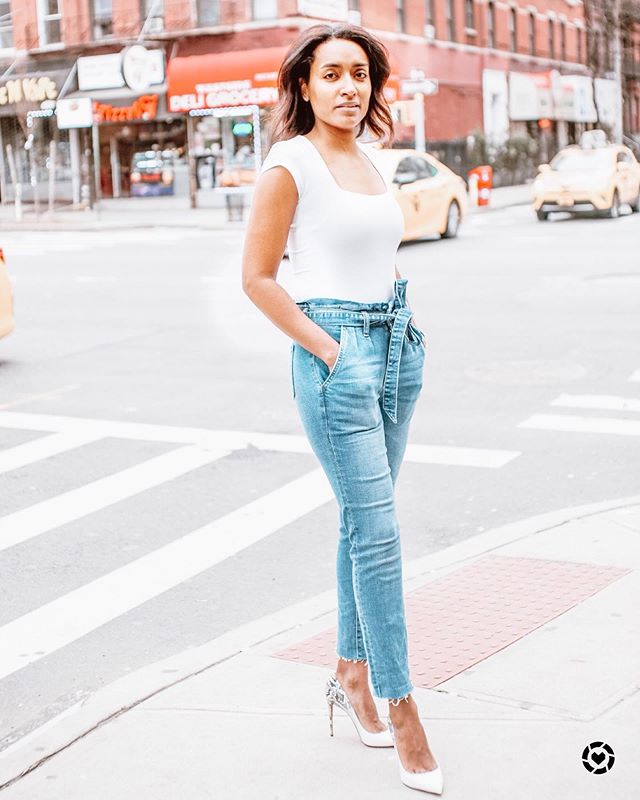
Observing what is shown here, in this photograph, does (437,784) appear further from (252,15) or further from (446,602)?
(252,15)

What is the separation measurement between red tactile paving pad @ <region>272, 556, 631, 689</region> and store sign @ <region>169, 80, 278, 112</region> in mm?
30388

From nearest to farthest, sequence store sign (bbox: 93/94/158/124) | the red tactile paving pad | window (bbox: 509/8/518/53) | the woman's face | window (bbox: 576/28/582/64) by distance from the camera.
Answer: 1. the woman's face
2. the red tactile paving pad
3. store sign (bbox: 93/94/158/124)
4. window (bbox: 509/8/518/53)
5. window (bbox: 576/28/582/64)

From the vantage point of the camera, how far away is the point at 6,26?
41.8m

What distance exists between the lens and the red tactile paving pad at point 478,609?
13.8 ft

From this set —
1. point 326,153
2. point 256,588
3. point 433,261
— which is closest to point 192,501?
point 256,588

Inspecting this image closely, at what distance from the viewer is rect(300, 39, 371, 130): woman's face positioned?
11.3 feet

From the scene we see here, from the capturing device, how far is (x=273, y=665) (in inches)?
163

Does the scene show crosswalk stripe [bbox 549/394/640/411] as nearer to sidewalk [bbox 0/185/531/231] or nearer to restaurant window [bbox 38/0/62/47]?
sidewalk [bbox 0/185/531/231]

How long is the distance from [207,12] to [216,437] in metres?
30.8

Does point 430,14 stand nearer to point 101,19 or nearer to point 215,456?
point 101,19

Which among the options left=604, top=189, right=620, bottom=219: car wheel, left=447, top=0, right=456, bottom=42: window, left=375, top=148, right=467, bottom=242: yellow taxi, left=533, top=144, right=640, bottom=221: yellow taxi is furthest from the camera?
left=447, top=0, right=456, bottom=42: window

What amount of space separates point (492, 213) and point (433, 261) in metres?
13.0
